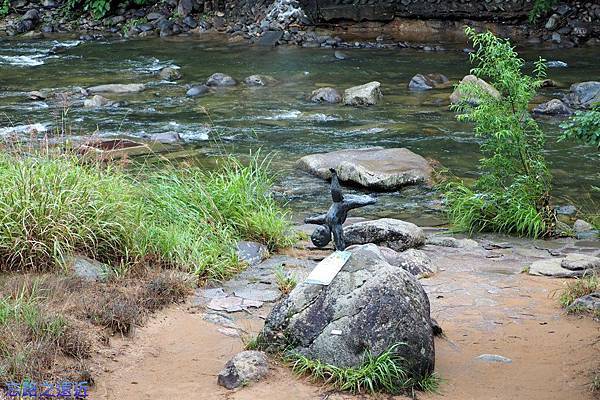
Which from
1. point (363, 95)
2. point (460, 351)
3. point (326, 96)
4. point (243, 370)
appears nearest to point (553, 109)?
point (363, 95)

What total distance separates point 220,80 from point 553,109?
5575mm

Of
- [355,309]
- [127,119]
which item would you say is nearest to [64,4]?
[127,119]

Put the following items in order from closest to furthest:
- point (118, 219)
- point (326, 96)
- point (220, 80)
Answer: point (118, 219) < point (326, 96) < point (220, 80)

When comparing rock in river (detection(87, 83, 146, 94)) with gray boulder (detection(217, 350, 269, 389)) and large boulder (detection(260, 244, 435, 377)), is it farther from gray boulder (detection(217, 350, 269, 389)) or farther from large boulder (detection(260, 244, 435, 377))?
gray boulder (detection(217, 350, 269, 389))

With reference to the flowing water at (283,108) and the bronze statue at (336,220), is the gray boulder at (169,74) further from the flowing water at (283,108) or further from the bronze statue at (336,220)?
the bronze statue at (336,220)

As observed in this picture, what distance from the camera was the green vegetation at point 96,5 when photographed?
71.7 ft

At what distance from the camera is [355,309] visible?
4672mm

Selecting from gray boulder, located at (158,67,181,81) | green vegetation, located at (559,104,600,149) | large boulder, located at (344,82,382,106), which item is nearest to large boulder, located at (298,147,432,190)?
large boulder, located at (344,82,382,106)

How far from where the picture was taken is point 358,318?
4.65 m

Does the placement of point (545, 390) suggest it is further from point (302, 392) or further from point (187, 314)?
point (187, 314)

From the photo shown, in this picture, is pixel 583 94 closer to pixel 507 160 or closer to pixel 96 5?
pixel 507 160

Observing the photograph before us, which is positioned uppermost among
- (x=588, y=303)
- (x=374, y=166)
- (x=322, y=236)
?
(x=322, y=236)

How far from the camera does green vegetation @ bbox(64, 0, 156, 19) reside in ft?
71.7

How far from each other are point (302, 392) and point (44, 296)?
70.7 inches
